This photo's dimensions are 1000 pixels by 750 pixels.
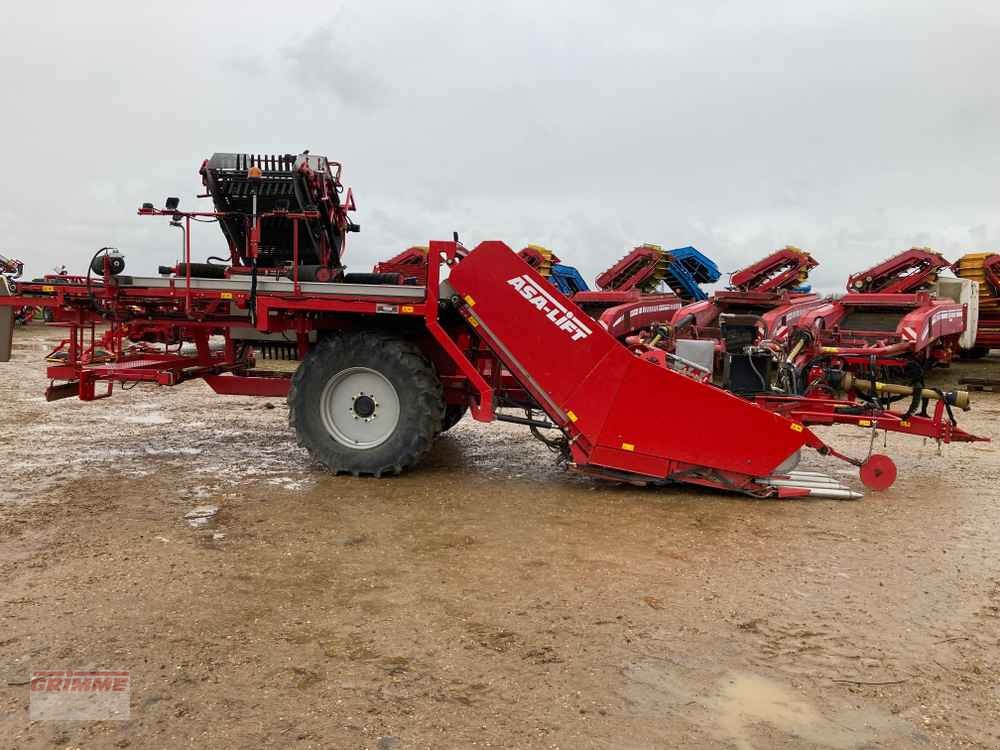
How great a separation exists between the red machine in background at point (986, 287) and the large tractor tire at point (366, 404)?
43.3 feet

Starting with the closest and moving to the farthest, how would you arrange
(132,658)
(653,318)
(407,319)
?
1. (132,658)
2. (407,319)
3. (653,318)

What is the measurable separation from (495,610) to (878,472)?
373 centimetres

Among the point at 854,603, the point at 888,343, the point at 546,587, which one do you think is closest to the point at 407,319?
the point at 546,587

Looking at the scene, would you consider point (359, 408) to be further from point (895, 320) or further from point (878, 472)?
point (895, 320)

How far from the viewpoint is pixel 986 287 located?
14.8m

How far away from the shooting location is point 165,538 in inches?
175

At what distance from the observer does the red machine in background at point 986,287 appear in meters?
14.7

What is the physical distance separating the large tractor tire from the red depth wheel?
3.34m

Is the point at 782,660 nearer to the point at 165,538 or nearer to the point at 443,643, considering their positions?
the point at 443,643

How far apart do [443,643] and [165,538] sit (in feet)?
7.11

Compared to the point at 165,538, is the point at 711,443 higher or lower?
higher

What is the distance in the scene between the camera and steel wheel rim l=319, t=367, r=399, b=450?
6.09 m

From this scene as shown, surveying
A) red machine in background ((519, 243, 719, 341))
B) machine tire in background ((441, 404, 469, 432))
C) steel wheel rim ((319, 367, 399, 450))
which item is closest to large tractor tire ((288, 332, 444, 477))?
steel wheel rim ((319, 367, 399, 450))

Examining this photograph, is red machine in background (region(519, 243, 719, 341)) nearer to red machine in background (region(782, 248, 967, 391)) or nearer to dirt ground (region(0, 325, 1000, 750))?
red machine in background (region(782, 248, 967, 391))
